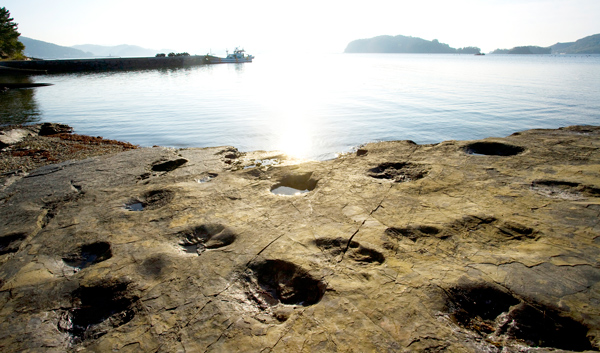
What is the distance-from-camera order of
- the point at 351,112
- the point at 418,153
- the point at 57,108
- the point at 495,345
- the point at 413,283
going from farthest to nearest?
the point at 57,108, the point at 351,112, the point at 418,153, the point at 413,283, the point at 495,345

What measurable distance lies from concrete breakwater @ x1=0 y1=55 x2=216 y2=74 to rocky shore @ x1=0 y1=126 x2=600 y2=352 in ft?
170

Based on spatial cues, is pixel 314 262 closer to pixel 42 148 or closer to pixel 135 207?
pixel 135 207

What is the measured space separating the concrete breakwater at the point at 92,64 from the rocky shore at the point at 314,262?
51756 mm

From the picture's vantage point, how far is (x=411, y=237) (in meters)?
3.58

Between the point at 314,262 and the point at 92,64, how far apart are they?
2840 inches

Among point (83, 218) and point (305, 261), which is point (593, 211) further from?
point (83, 218)

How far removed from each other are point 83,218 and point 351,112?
568 inches

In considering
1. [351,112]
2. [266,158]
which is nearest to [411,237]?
[266,158]

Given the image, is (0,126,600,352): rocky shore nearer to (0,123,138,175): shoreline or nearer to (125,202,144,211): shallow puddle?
(125,202,144,211): shallow puddle

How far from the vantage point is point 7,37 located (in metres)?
52.6

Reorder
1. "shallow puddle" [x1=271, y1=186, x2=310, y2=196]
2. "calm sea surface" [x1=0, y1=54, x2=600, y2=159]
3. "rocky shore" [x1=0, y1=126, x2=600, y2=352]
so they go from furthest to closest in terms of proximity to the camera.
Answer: "calm sea surface" [x1=0, y1=54, x2=600, y2=159] → "shallow puddle" [x1=271, y1=186, x2=310, y2=196] → "rocky shore" [x1=0, y1=126, x2=600, y2=352]

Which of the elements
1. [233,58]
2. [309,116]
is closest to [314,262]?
[309,116]

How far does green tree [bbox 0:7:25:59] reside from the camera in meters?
52.3

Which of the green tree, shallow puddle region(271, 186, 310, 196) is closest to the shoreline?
shallow puddle region(271, 186, 310, 196)
